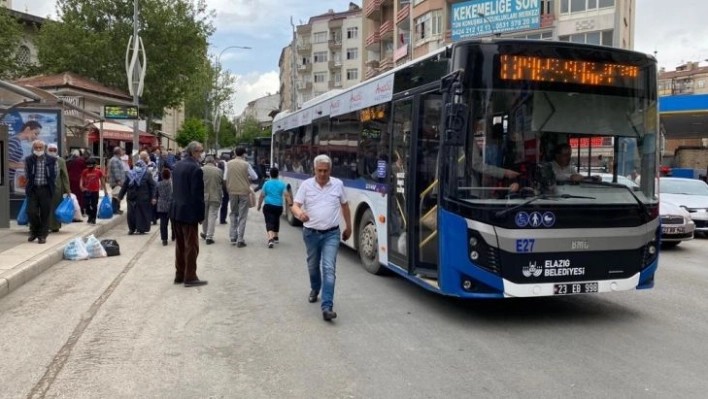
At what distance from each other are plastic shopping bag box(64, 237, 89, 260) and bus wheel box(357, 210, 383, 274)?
4.80 m

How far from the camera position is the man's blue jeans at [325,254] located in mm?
6570

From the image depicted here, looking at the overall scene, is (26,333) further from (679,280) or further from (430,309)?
(679,280)

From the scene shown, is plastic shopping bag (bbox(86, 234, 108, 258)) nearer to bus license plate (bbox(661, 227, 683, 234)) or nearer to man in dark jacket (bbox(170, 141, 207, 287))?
man in dark jacket (bbox(170, 141, 207, 287))

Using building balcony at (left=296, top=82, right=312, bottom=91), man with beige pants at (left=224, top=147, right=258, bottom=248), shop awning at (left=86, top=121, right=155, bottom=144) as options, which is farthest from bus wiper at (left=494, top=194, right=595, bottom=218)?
building balcony at (left=296, top=82, right=312, bottom=91)

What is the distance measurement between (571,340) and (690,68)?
4696 inches

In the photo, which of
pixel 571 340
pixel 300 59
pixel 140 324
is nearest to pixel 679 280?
pixel 571 340

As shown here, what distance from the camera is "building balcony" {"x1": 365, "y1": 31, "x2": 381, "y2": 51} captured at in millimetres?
54844

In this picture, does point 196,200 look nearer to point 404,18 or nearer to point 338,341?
point 338,341

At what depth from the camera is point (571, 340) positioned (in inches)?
235

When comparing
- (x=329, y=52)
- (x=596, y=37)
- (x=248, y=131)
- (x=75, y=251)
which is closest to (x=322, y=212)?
(x=75, y=251)

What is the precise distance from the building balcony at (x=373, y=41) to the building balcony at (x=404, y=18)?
661cm

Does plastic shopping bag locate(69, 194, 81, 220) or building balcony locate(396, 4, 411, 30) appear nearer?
plastic shopping bag locate(69, 194, 81, 220)

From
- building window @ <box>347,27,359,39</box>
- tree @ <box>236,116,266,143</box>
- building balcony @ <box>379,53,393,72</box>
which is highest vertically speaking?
building window @ <box>347,27,359,39</box>

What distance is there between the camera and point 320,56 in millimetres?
88125
